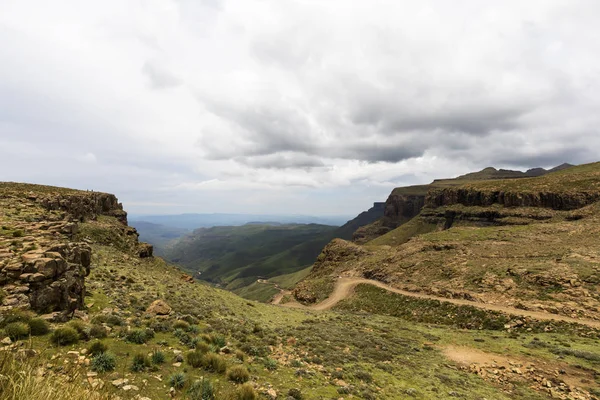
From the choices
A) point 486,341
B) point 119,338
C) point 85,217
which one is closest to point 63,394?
point 119,338

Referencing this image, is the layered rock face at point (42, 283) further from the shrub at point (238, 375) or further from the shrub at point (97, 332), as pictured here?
the shrub at point (238, 375)

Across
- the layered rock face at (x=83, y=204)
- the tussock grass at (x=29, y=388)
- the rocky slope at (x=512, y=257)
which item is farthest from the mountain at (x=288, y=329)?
the layered rock face at (x=83, y=204)

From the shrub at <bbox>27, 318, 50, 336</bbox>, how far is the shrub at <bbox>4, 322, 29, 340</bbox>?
3.14 ft

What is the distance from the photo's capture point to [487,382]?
63.6 ft

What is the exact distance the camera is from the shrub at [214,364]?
1191 centimetres

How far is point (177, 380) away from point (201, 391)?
145 centimetres

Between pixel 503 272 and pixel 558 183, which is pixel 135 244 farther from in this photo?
pixel 558 183

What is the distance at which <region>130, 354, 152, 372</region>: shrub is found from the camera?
34.3 feet

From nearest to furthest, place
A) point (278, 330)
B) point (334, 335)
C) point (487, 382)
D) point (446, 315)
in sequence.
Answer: point (487, 382) → point (278, 330) → point (334, 335) → point (446, 315)

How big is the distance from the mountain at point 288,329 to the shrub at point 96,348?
0.28ft

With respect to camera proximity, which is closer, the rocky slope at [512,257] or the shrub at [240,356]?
the shrub at [240,356]

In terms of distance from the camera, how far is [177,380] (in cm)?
1016

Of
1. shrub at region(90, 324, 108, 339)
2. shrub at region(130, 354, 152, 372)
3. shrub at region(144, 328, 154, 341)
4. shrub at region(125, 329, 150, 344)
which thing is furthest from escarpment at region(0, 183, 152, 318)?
shrub at region(130, 354, 152, 372)

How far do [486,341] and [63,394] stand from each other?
3803 centimetres
